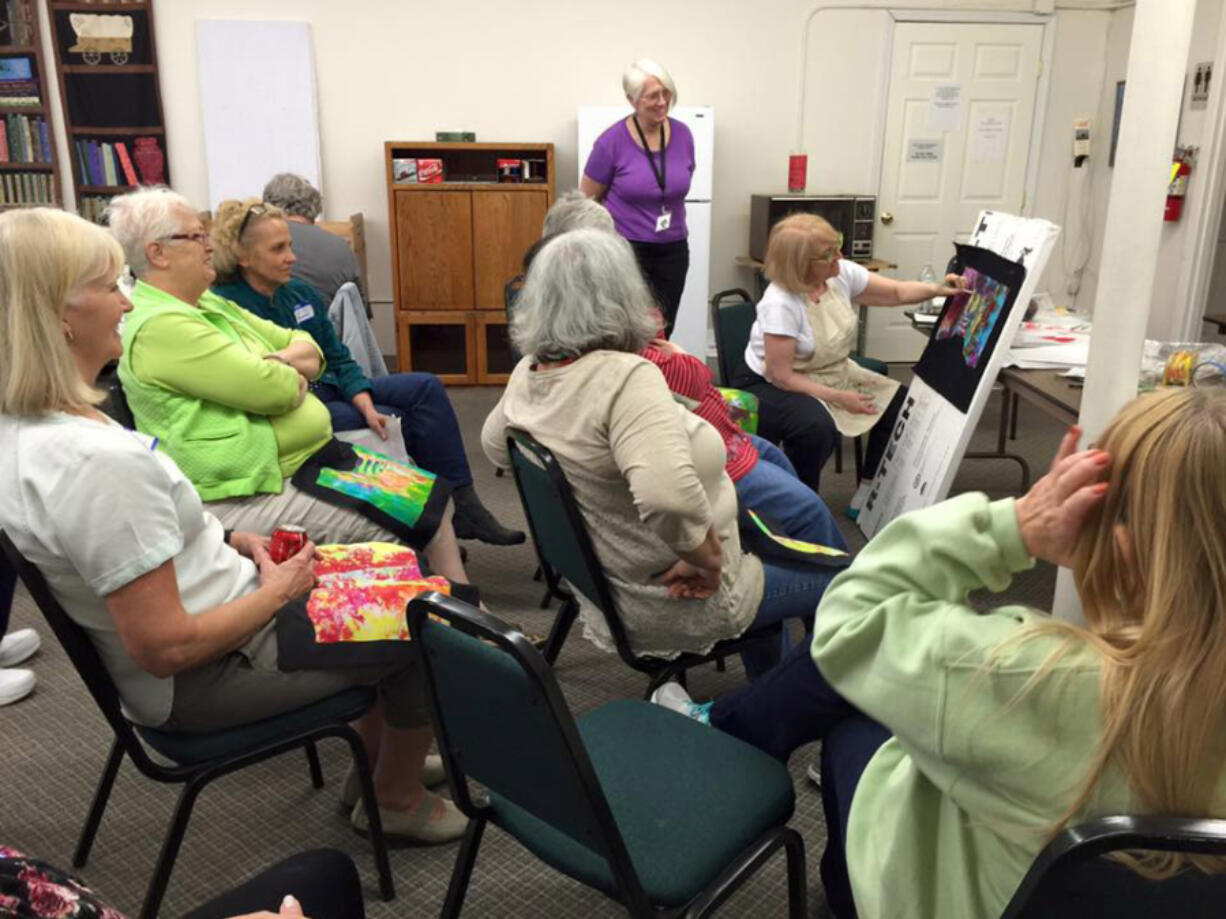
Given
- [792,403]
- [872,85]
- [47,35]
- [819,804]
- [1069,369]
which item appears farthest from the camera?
[872,85]

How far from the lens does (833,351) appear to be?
11.2 ft

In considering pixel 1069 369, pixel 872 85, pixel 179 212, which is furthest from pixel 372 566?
pixel 872 85

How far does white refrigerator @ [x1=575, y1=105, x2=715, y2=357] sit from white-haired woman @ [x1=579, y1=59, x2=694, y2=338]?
2.30ft

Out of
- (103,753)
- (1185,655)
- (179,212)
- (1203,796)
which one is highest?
(179,212)

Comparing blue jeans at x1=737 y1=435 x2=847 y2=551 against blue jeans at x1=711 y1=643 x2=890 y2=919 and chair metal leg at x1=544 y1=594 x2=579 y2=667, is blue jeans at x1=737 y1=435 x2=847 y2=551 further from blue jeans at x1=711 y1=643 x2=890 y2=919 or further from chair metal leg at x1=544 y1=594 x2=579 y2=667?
blue jeans at x1=711 y1=643 x2=890 y2=919

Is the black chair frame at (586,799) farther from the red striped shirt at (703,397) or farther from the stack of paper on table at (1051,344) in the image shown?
the stack of paper on table at (1051,344)

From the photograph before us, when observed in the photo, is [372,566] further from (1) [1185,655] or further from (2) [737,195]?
(2) [737,195]

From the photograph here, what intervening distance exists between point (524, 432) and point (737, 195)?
Result: 476cm

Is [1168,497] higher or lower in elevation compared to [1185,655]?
higher

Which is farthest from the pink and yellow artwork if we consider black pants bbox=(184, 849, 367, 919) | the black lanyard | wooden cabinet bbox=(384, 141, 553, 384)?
wooden cabinet bbox=(384, 141, 553, 384)

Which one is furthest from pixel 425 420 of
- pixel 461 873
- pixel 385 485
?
pixel 461 873

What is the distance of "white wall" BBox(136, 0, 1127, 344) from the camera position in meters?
5.82

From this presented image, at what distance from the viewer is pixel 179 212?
7.13ft

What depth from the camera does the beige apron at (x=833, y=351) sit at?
3359 mm
